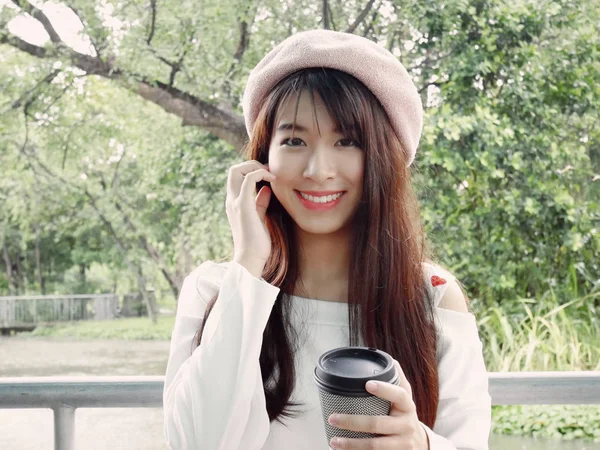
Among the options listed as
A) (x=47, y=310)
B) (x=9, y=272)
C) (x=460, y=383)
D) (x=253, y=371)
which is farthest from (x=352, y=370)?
(x=9, y=272)

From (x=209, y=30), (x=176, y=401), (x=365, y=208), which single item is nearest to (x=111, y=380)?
(x=176, y=401)

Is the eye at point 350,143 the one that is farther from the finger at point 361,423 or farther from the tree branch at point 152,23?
the tree branch at point 152,23

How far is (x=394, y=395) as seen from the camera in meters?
0.60

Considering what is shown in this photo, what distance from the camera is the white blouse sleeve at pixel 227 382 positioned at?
2.52 feet

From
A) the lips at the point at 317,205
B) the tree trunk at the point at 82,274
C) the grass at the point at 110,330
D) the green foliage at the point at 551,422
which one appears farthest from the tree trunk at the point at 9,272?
the lips at the point at 317,205

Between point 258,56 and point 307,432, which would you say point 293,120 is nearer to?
point 307,432

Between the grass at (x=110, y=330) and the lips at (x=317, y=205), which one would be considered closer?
the lips at (x=317, y=205)

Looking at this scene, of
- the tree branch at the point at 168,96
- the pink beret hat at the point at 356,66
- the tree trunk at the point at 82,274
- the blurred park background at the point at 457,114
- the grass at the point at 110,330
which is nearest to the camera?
the pink beret hat at the point at 356,66

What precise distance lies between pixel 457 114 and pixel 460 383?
110 inches

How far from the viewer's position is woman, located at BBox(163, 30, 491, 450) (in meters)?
0.79

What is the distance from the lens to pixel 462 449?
82cm

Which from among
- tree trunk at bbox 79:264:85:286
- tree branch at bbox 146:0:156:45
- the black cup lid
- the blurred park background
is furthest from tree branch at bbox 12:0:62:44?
the black cup lid

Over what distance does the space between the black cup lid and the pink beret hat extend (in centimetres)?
40

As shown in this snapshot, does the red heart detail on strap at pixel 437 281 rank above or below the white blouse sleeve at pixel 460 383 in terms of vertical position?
above
